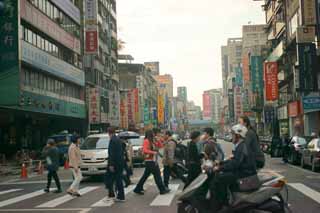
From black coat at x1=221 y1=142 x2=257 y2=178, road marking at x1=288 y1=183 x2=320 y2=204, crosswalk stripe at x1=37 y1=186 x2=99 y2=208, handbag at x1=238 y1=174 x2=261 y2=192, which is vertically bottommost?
crosswalk stripe at x1=37 y1=186 x2=99 y2=208

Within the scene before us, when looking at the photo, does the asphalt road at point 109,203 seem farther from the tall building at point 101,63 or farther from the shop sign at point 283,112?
the shop sign at point 283,112

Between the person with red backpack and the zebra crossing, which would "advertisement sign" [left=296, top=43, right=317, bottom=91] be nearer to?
the zebra crossing

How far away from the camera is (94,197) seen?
15211 mm

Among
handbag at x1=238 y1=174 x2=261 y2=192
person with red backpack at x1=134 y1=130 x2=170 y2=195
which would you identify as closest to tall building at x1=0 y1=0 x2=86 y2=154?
person with red backpack at x1=134 y1=130 x2=170 y2=195

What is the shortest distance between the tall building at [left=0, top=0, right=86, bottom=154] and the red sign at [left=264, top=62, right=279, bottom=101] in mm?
20603

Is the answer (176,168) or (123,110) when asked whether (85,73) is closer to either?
(123,110)

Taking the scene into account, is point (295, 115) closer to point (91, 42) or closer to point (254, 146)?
point (91, 42)

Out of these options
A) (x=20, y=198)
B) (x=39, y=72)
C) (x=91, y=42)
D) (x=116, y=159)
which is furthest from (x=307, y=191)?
(x=91, y=42)

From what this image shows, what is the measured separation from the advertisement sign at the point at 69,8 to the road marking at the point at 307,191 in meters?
33.1

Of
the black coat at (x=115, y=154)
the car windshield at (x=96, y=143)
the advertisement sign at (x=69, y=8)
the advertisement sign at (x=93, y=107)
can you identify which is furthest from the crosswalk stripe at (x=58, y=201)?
the advertisement sign at (x=93, y=107)

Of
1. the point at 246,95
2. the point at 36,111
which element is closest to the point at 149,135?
the point at 36,111

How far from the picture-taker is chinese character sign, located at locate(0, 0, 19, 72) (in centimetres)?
3241

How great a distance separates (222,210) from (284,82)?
175 feet

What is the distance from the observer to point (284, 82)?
60.7 metres
